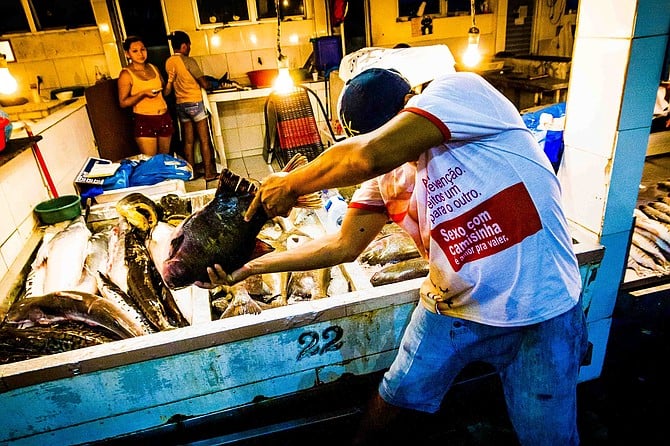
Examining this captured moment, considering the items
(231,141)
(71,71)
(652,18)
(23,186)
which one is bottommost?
(231,141)

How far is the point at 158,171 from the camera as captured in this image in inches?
252

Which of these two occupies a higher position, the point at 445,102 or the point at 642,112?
the point at 445,102

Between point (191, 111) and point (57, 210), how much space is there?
4.64 m

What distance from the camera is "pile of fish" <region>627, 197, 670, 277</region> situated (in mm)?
4086

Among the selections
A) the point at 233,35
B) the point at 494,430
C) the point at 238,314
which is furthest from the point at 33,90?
the point at 494,430

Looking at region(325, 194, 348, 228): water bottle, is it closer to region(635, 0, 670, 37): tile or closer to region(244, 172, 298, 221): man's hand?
region(244, 172, 298, 221): man's hand

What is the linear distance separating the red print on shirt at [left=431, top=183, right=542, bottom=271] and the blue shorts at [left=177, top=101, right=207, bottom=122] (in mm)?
7776

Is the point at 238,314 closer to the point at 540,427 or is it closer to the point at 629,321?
the point at 540,427

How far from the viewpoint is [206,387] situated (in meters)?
2.73

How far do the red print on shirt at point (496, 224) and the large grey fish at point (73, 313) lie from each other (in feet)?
7.58

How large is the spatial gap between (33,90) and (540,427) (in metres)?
10.6

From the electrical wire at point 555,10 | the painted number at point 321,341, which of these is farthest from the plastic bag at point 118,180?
the electrical wire at point 555,10

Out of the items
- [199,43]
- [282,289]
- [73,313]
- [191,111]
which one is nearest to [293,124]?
[191,111]

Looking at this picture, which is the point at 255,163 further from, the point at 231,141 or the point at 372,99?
the point at 372,99
